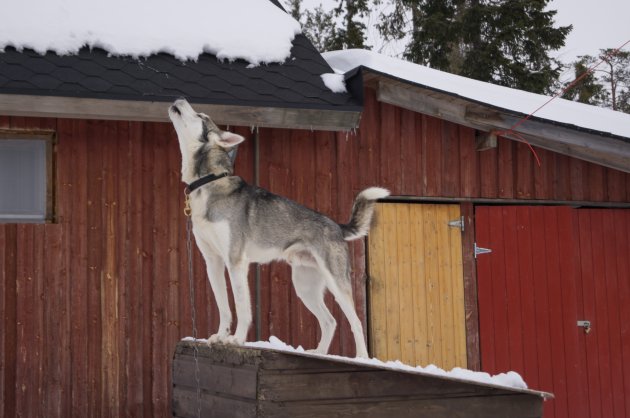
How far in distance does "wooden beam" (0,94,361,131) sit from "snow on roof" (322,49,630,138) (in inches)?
24.1

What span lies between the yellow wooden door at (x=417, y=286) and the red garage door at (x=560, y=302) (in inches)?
12.5

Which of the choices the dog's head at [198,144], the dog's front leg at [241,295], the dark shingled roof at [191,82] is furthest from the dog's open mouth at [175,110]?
the dark shingled roof at [191,82]

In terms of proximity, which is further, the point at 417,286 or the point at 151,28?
the point at 417,286

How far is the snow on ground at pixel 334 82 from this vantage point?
7199 mm

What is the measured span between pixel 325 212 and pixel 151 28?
7.67 ft

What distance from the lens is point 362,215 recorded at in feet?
18.9

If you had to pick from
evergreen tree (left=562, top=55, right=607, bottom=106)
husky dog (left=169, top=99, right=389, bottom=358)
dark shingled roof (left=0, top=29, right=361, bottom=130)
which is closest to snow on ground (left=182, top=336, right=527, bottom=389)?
husky dog (left=169, top=99, right=389, bottom=358)

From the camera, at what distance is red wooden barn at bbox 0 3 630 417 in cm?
693

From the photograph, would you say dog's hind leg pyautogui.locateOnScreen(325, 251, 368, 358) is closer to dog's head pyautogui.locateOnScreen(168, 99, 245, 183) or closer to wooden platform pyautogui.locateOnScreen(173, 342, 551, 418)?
wooden platform pyautogui.locateOnScreen(173, 342, 551, 418)

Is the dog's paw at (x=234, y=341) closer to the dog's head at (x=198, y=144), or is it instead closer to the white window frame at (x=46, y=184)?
the dog's head at (x=198, y=144)

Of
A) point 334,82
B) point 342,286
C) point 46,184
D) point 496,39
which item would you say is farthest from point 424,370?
point 496,39

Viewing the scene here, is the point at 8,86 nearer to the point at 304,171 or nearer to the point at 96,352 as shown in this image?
the point at 96,352

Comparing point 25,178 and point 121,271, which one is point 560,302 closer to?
point 121,271

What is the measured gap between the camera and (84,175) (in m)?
Answer: 7.24
